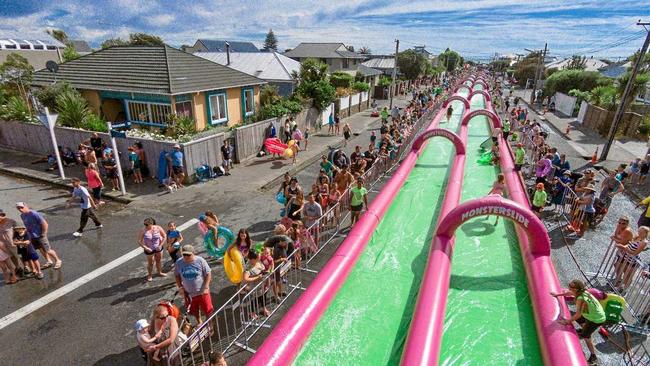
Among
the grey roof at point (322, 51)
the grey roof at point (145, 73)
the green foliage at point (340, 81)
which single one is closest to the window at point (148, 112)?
the grey roof at point (145, 73)

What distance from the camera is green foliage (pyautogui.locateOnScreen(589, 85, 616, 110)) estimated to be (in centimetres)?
2425

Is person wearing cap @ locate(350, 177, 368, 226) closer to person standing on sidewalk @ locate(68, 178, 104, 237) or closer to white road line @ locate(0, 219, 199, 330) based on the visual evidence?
white road line @ locate(0, 219, 199, 330)

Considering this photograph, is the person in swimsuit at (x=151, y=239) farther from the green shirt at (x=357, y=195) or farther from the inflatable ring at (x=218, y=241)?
the green shirt at (x=357, y=195)

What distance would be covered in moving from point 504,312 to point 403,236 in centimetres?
333

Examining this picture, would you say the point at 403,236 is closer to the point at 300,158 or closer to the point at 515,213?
the point at 515,213

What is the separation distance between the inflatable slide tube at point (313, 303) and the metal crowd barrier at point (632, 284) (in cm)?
535

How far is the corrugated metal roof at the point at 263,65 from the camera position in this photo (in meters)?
30.4

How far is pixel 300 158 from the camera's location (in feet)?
57.9

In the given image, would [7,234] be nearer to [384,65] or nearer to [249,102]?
[249,102]

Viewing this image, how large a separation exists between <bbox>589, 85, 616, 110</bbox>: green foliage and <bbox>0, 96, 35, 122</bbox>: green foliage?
33788 millimetres

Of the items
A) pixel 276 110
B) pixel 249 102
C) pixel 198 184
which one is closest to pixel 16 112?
pixel 198 184

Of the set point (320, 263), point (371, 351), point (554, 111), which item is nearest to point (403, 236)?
point (320, 263)

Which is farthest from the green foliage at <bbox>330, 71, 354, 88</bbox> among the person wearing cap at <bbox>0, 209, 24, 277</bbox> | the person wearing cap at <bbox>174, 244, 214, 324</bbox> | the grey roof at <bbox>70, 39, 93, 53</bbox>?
the grey roof at <bbox>70, 39, 93, 53</bbox>

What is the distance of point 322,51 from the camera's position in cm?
5038
